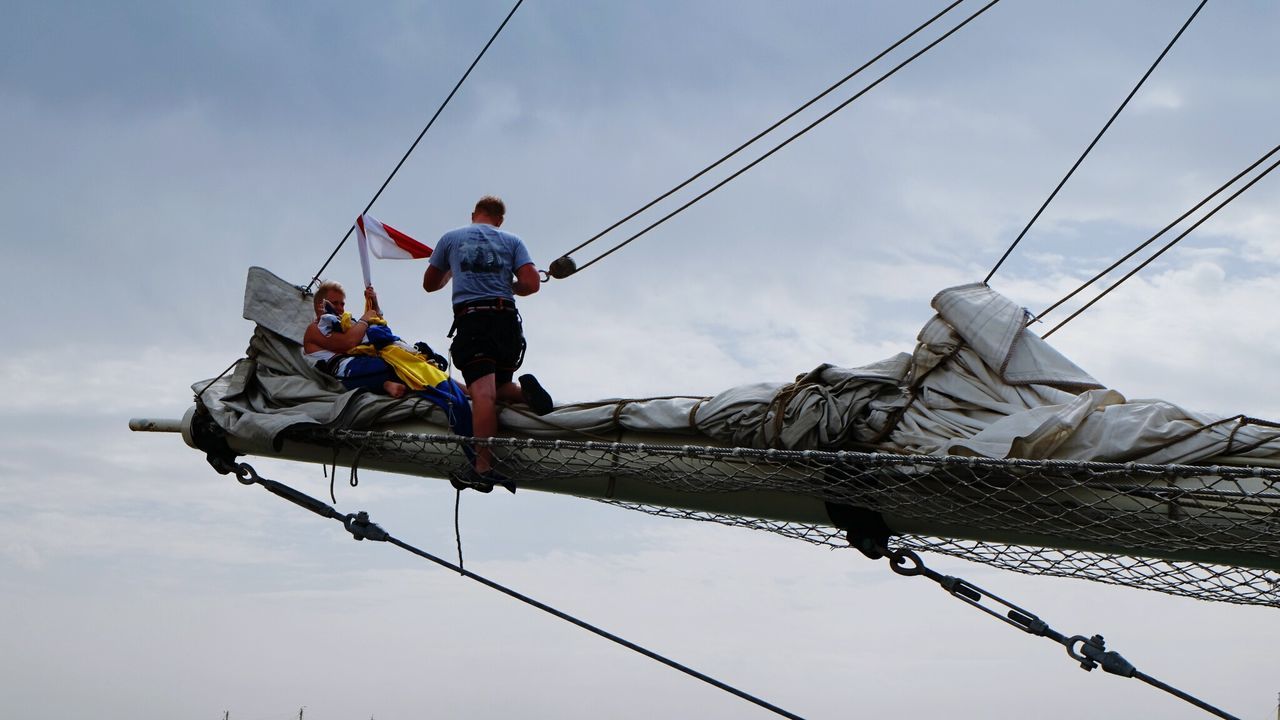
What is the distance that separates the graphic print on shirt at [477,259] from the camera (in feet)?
18.8

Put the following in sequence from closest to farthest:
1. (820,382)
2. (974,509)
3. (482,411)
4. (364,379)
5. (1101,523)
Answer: (1101,523) < (974,509) < (820,382) < (482,411) < (364,379)

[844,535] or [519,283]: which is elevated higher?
[519,283]

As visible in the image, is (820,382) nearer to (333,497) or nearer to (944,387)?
(944,387)

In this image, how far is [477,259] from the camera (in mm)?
5734

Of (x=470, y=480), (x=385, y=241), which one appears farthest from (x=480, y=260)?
(x=385, y=241)

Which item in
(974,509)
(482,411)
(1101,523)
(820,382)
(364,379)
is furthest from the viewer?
(364,379)

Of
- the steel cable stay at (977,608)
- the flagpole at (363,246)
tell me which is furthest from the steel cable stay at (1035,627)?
the flagpole at (363,246)

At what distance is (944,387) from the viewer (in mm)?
4699

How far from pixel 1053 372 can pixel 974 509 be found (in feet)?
1.79

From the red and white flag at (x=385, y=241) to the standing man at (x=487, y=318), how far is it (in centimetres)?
167

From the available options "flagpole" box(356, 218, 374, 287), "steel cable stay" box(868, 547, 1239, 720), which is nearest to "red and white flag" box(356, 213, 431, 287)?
"flagpole" box(356, 218, 374, 287)

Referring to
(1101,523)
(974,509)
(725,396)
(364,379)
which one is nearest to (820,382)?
(725,396)

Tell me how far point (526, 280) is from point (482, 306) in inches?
10.1

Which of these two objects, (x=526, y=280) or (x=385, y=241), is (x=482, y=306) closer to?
(x=526, y=280)
